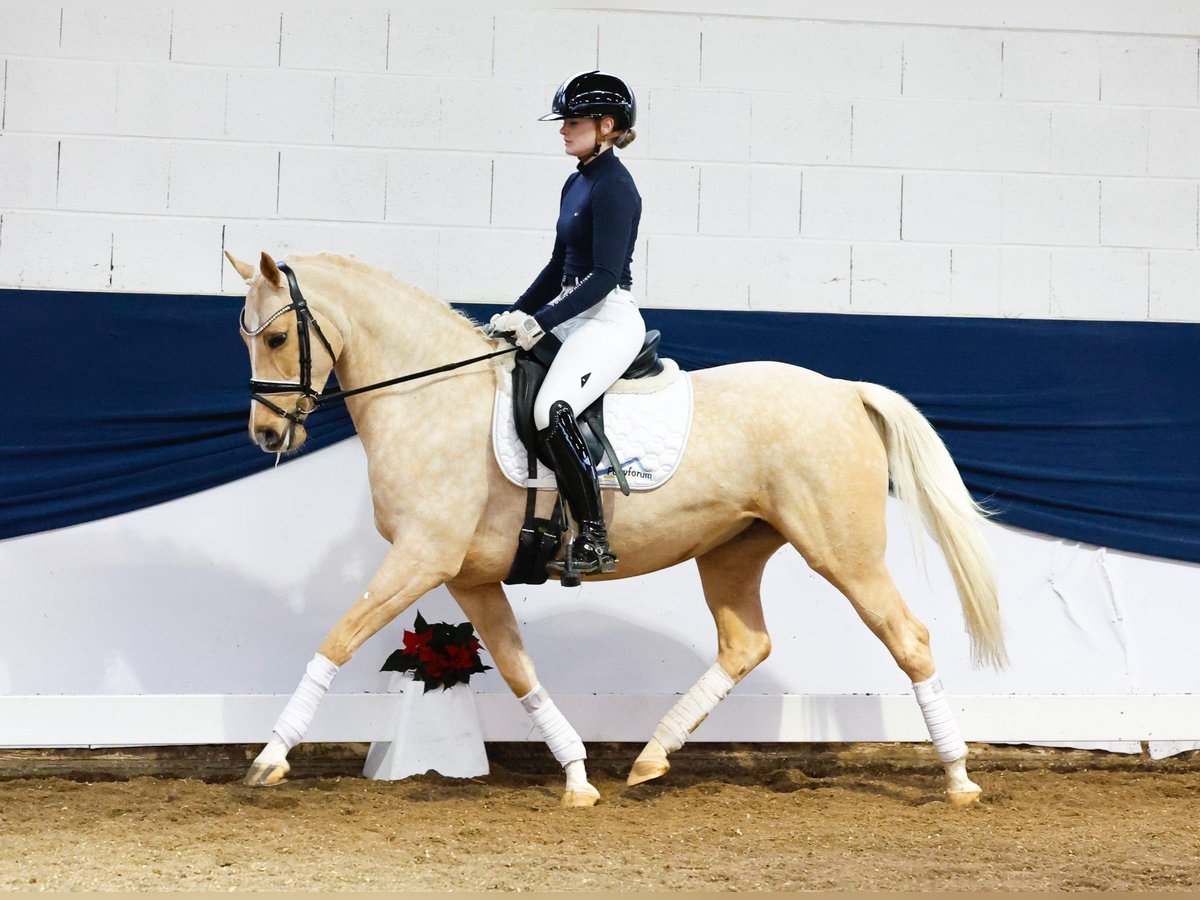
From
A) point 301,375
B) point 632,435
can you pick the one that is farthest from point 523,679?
point 301,375

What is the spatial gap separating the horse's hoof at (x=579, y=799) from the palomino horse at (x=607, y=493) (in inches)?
0.5

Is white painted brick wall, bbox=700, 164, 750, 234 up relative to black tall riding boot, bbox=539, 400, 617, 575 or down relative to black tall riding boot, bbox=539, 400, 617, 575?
up

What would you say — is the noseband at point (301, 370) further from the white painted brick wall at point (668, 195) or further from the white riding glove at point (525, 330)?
the white painted brick wall at point (668, 195)

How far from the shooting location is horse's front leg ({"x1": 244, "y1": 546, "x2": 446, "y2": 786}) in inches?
131

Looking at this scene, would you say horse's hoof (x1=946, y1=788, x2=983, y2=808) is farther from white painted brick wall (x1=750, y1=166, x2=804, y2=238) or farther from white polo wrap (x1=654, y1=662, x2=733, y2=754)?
white painted brick wall (x1=750, y1=166, x2=804, y2=238)

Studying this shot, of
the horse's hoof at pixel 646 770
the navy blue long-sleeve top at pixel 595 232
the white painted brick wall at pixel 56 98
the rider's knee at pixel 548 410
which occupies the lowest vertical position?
the horse's hoof at pixel 646 770

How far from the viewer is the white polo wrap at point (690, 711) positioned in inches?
157

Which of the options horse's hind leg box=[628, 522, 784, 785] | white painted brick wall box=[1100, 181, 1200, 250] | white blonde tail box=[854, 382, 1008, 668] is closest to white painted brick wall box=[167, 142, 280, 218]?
horse's hind leg box=[628, 522, 784, 785]

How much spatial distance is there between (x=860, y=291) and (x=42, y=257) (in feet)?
10.7

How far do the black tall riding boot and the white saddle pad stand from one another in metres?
0.09

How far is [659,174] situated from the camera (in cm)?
498

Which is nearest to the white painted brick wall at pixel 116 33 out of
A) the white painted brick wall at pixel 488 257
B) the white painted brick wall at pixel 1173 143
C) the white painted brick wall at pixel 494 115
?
the white painted brick wall at pixel 494 115

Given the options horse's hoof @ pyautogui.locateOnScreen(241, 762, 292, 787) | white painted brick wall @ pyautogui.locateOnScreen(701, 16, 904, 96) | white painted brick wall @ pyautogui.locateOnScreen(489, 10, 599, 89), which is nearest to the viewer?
horse's hoof @ pyautogui.locateOnScreen(241, 762, 292, 787)

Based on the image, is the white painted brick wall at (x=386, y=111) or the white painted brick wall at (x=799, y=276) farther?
the white painted brick wall at (x=799, y=276)
